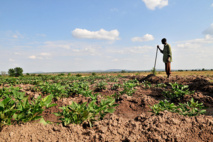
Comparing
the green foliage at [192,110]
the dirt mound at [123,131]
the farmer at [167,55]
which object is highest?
the farmer at [167,55]

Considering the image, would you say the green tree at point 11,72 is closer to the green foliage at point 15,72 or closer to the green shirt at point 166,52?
the green foliage at point 15,72

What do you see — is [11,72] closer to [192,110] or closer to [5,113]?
[5,113]

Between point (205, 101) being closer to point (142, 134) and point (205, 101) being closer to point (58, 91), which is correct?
point (142, 134)

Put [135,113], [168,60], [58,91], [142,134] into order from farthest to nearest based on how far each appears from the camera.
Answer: [168,60]
[58,91]
[135,113]
[142,134]

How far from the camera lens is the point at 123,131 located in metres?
2.27

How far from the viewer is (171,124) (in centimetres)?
232

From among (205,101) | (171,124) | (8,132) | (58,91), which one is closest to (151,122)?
(171,124)

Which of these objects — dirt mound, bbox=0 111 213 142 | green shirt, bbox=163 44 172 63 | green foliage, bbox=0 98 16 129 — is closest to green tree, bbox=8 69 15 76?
green shirt, bbox=163 44 172 63

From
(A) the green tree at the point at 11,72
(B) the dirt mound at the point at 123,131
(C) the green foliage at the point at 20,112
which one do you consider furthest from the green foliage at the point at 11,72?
(B) the dirt mound at the point at 123,131

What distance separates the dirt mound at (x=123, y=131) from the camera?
204 cm

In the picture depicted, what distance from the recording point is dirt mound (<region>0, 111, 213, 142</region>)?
2045 millimetres

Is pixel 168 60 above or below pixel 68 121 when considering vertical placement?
above

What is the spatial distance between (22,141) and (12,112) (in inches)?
21.1

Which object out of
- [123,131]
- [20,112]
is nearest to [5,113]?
[20,112]
